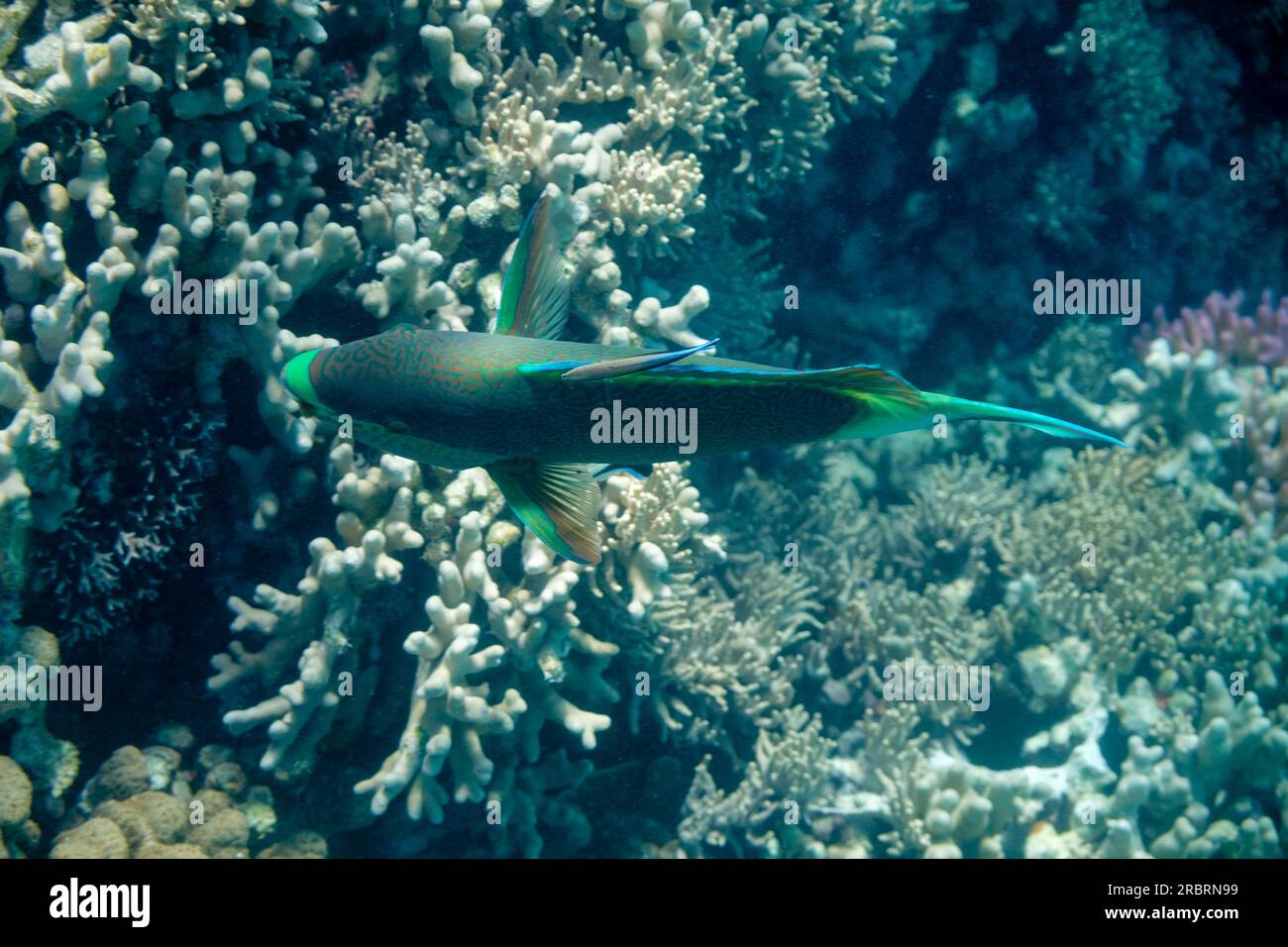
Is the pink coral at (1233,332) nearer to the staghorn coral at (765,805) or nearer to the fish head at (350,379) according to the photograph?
the staghorn coral at (765,805)

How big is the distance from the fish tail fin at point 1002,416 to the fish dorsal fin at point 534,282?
4.09ft

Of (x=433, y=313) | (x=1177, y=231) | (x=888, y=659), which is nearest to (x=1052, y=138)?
(x=1177, y=231)

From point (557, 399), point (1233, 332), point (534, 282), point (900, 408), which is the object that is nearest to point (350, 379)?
point (557, 399)

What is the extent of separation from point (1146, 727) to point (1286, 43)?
6.92m

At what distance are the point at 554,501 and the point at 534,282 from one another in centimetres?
72

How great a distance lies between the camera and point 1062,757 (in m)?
4.90

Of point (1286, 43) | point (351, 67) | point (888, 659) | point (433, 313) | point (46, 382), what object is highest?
point (1286, 43)

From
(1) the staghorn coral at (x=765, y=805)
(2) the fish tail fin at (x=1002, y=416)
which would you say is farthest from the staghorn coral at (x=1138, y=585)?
(2) the fish tail fin at (x=1002, y=416)

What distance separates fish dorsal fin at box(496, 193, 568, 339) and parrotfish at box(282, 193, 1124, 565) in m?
0.20

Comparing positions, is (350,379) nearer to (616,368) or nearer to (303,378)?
(303,378)

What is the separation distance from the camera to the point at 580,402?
2104 millimetres

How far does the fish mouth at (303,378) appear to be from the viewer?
2.04 m

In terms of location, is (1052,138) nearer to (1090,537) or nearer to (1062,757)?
(1090,537)

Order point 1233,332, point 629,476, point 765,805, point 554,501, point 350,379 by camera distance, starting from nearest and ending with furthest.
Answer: point 350,379, point 554,501, point 629,476, point 765,805, point 1233,332
